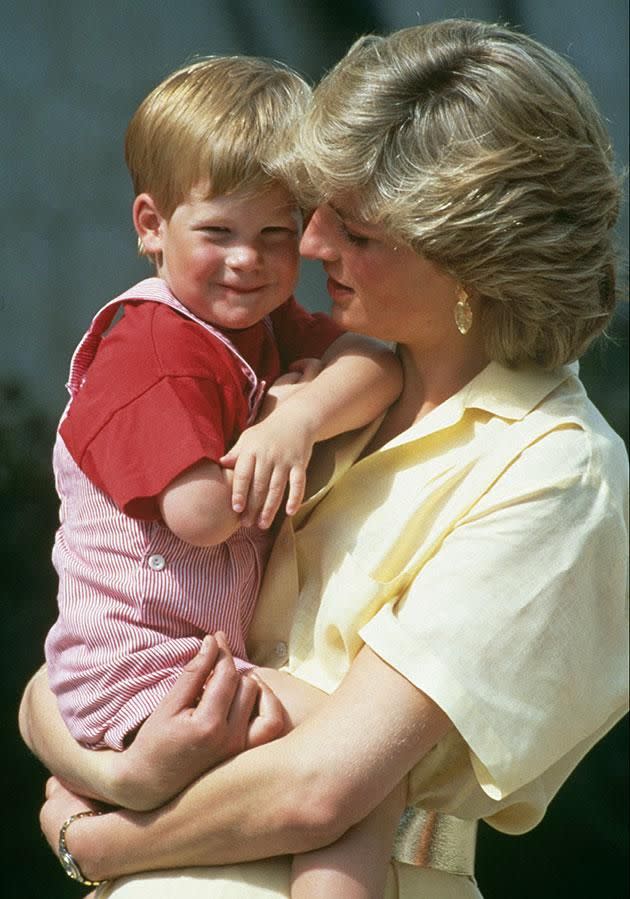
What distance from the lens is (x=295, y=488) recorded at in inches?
79.0

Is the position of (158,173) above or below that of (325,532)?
above

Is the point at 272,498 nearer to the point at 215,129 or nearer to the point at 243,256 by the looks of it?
the point at 243,256

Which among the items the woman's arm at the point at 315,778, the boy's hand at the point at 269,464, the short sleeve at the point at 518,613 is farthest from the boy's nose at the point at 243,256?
the woman's arm at the point at 315,778

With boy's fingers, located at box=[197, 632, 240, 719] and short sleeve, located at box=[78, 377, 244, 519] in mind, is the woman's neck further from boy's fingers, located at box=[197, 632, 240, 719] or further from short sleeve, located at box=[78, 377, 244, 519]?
boy's fingers, located at box=[197, 632, 240, 719]

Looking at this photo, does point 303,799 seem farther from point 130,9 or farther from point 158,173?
point 130,9

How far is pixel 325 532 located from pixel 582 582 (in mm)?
395

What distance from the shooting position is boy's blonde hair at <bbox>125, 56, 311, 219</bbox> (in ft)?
6.82

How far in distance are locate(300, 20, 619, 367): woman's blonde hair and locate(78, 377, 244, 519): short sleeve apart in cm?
36

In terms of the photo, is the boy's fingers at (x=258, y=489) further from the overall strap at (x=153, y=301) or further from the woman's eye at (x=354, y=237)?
the woman's eye at (x=354, y=237)

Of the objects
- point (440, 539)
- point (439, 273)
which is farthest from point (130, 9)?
point (440, 539)

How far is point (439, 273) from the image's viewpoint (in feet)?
6.89

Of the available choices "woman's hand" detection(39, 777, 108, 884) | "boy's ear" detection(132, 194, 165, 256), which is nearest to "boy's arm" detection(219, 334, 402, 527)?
"boy's ear" detection(132, 194, 165, 256)

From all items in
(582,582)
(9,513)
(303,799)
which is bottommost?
(9,513)

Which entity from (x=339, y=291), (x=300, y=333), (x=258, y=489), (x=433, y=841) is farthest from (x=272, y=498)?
(x=433, y=841)
